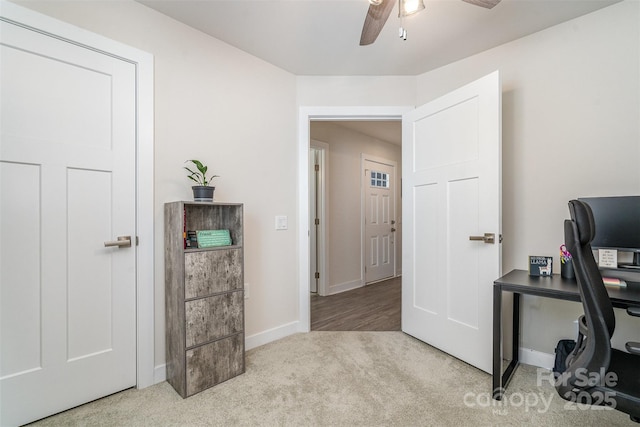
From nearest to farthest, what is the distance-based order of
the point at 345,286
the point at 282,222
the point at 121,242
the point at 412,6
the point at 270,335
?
the point at 412,6 → the point at 121,242 → the point at 270,335 → the point at 282,222 → the point at 345,286

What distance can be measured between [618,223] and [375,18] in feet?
5.97

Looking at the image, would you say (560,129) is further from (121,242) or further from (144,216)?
(121,242)

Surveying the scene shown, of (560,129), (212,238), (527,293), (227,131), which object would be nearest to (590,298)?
(527,293)

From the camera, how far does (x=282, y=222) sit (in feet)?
8.94

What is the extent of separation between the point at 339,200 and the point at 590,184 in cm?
282

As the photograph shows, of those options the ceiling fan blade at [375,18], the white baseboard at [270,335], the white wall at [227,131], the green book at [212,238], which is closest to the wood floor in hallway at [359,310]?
the white baseboard at [270,335]

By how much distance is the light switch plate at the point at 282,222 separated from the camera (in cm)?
270

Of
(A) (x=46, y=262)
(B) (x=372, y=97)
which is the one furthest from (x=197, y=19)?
(A) (x=46, y=262)

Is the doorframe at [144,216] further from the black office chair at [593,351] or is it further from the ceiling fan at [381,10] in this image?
the black office chair at [593,351]

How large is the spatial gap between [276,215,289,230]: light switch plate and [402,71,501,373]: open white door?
113cm

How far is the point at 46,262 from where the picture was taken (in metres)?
1.59

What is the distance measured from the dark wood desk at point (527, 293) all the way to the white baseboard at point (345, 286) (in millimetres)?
2385

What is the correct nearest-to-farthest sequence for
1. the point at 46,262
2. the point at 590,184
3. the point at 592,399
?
the point at 592,399
the point at 46,262
the point at 590,184

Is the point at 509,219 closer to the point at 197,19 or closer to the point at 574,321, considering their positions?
the point at 574,321
